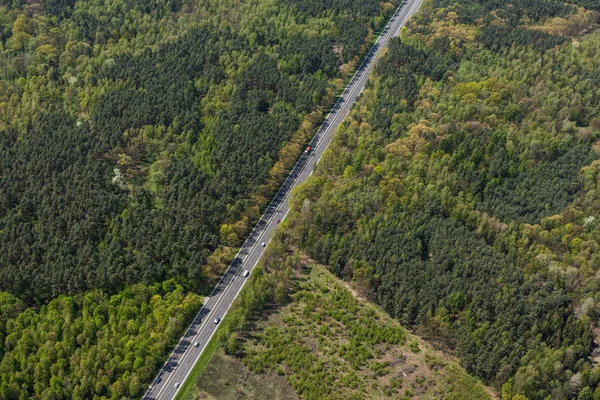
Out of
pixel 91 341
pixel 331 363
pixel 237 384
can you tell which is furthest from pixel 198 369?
pixel 331 363

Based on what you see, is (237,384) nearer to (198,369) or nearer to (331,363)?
(198,369)

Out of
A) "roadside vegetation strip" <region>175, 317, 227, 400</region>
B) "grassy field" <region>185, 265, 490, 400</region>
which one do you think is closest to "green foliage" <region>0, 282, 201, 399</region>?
"roadside vegetation strip" <region>175, 317, 227, 400</region>

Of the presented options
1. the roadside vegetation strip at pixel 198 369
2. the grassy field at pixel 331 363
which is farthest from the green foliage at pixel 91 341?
the grassy field at pixel 331 363

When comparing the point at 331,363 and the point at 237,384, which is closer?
the point at 237,384

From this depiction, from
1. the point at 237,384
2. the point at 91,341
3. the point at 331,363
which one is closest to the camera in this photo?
the point at 237,384

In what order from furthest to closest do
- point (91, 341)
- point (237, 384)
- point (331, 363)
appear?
point (91, 341)
point (331, 363)
point (237, 384)

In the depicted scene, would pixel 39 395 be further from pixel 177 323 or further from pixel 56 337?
pixel 177 323

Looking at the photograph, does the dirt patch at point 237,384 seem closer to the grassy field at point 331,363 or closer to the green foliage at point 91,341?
the grassy field at point 331,363

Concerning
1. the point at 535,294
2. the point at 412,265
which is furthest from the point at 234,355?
the point at 535,294

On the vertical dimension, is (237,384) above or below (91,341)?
below
